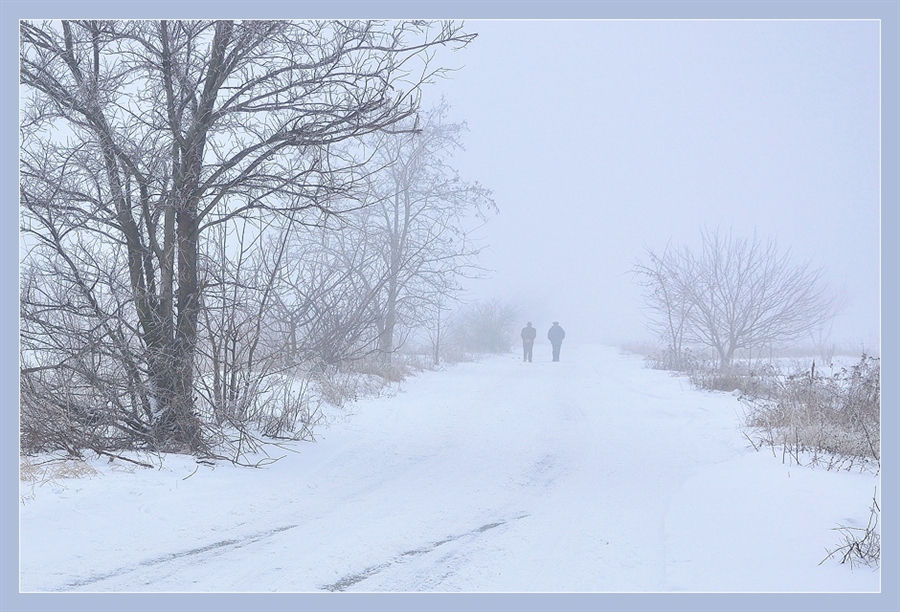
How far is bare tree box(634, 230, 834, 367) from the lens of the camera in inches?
804

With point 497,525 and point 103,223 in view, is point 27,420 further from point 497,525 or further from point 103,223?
point 497,525

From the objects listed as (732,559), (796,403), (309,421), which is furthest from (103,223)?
(796,403)

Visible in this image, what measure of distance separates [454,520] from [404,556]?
909 mm

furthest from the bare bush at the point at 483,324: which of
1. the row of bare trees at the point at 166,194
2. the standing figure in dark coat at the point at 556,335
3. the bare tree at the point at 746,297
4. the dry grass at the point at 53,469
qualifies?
the dry grass at the point at 53,469

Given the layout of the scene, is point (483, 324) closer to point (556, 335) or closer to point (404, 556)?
point (556, 335)

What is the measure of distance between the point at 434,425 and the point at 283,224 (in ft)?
12.3

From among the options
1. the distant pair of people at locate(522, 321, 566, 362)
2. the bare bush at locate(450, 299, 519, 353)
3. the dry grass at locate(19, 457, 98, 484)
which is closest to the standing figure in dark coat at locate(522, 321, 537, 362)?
the distant pair of people at locate(522, 321, 566, 362)

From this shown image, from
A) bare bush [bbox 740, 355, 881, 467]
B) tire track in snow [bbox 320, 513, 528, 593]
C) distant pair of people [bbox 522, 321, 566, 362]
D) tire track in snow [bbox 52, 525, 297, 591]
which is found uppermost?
distant pair of people [bbox 522, 321, 566, 362]

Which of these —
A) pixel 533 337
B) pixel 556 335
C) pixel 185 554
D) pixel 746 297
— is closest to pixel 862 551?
pixel 185 554

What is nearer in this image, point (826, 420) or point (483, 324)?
point (826, 420)

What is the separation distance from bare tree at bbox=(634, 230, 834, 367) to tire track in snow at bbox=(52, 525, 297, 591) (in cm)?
1787

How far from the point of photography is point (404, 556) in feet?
13.8

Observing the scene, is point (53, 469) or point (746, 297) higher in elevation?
point (746, 297)

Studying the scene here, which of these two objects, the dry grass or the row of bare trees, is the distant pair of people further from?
the dry grass
